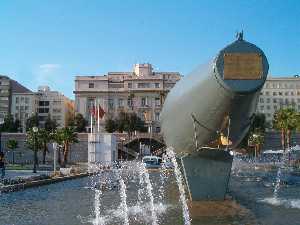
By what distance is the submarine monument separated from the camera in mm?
12109

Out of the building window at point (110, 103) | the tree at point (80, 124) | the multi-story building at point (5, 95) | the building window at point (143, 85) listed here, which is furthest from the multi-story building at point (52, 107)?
the tree at point (80, 124)

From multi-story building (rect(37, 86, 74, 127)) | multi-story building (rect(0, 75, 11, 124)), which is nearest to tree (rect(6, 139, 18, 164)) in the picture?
multi-story building (rect(37, 86, 74, 127))

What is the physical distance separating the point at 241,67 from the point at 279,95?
162m

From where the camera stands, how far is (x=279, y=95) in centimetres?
16862

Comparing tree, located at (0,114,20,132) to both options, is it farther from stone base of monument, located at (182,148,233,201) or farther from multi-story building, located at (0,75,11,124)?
stone base of monument, located at (182,148,233,201)

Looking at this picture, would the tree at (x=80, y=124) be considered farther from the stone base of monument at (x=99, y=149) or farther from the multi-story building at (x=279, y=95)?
the stone base of monument at (x=99, y=149)

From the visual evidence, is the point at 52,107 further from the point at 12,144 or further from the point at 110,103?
the point at 12,144

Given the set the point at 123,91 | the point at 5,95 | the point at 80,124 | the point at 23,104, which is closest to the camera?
the point at 80,124

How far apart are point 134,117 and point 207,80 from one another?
11512cm

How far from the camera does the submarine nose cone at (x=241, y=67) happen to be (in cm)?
1198

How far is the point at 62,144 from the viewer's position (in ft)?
247

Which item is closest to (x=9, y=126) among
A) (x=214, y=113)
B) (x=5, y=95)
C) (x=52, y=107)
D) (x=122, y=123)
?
(x=122, y=123)

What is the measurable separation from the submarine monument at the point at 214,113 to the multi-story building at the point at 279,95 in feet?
500

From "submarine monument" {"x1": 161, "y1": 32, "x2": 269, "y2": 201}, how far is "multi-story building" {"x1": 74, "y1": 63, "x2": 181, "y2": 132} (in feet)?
427
